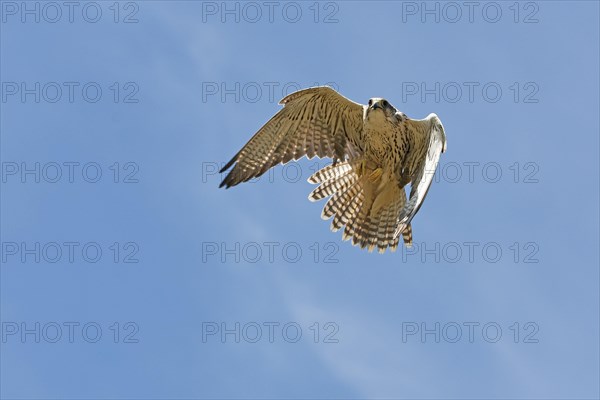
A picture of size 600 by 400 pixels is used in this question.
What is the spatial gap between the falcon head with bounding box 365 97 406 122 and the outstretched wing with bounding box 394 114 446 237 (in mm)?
318

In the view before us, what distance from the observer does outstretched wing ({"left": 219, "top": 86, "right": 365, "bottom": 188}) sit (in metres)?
15.0

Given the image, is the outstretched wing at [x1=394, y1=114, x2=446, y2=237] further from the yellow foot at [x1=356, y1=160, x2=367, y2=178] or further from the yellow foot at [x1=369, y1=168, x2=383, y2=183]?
the yellow foot at [x1=356, y1=160, x2=367, y2=178]

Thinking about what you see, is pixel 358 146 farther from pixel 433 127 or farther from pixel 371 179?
pixel 433 127

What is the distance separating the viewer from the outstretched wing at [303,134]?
49.3 feet

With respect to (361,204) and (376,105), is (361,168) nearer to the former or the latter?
(361,204)

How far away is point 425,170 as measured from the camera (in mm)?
13891

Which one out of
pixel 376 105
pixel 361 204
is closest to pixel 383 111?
pixel 376 105

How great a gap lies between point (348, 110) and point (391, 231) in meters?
1.74

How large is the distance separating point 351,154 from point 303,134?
0.70m

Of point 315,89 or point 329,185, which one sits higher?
point 315,89

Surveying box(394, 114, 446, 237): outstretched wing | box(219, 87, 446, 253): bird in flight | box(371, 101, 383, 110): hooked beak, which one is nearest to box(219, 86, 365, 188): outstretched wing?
box(219, 87, 446, 253): bird in flight

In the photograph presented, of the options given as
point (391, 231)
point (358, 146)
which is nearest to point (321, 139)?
point (358, 146)

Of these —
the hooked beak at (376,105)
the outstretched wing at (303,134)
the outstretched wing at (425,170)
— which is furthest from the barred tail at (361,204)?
the hooked beak at (376,105)

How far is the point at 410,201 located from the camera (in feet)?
45.6
